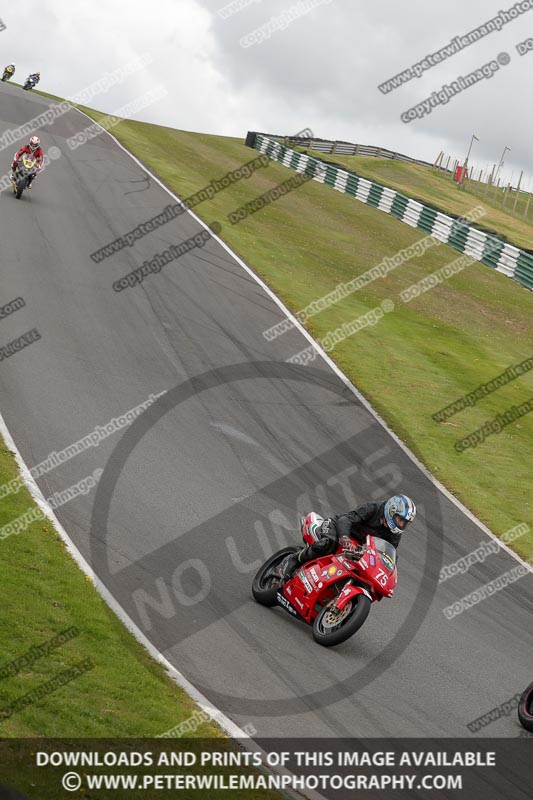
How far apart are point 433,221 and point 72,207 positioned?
18.8 metres

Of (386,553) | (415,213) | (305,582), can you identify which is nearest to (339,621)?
(305,582)

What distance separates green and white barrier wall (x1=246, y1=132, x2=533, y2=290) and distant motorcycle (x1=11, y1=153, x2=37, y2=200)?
749 inches

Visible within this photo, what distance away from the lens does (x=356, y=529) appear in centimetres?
1070

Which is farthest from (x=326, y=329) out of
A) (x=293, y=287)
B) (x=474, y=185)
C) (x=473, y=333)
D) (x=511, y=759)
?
(x=474, y=185)

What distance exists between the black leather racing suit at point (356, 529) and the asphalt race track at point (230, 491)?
968 mm

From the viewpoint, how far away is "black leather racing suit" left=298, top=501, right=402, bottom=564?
10.6m

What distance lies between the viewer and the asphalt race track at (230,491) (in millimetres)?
9461

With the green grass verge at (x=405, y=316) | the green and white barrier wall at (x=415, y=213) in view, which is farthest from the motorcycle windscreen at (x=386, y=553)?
the green and white barrier wall at (x=415, y=213)

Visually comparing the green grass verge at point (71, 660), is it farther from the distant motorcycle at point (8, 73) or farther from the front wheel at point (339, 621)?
the distant motorcycle at point (8, 73)

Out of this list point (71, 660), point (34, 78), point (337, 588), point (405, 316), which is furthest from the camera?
point (34, 78)

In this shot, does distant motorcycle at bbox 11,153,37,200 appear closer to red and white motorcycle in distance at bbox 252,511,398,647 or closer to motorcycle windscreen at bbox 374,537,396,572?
red and white motorcycle in distance at bbox 252,511,398,647

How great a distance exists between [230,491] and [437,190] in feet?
166

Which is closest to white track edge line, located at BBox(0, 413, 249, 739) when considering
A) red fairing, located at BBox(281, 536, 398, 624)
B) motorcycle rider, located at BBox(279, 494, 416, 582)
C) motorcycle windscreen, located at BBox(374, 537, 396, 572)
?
red fairing, located at BBox(281, 536, 398, 624)

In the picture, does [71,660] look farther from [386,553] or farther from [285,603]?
[386,553]
